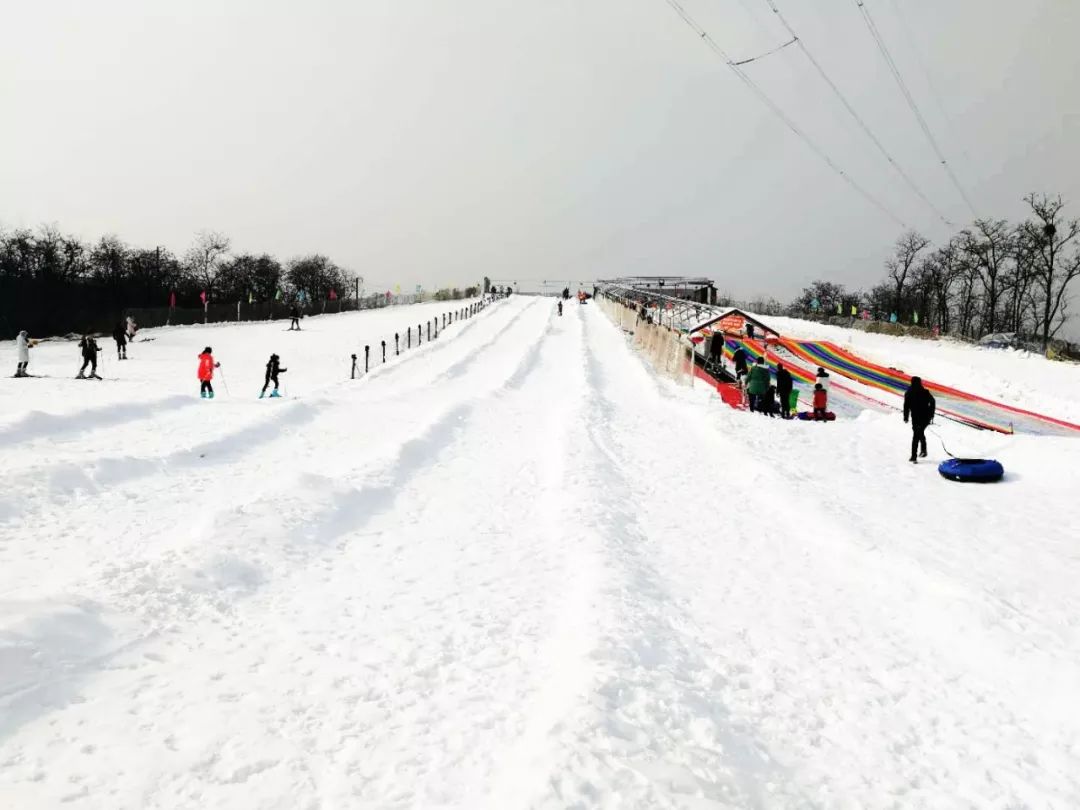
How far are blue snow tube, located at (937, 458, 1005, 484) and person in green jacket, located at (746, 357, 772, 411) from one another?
6.56 m

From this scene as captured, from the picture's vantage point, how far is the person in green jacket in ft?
61.7

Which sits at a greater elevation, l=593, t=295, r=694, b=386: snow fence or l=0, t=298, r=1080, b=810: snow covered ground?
l=593, t=295, r=694, b=386: snow fence

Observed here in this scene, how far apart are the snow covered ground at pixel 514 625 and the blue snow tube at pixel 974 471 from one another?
1.36ft

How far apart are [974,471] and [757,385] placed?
6955 mm

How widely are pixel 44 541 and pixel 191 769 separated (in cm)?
445

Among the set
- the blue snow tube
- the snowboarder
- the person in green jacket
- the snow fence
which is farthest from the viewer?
the snow fence

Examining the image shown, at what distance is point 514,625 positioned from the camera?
6016mm

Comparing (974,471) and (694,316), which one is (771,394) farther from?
(694,316)

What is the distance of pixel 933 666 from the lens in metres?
5.84

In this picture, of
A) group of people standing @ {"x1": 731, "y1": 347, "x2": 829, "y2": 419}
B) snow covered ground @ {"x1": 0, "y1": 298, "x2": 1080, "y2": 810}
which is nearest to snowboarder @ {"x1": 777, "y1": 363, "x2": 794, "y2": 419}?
group of people standing @ {"x1": 731, "y1": 347, "x2": 829, "y2": 419}

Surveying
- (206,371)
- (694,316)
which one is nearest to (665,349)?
(694,316)

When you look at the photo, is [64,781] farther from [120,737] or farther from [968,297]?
[968,297]

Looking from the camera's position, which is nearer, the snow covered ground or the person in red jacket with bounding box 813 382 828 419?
the snow covered ground

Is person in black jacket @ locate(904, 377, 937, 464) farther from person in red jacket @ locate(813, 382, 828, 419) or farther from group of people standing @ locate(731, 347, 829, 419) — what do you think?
person in red jacket @ locate(813, 382, 828, 419)
